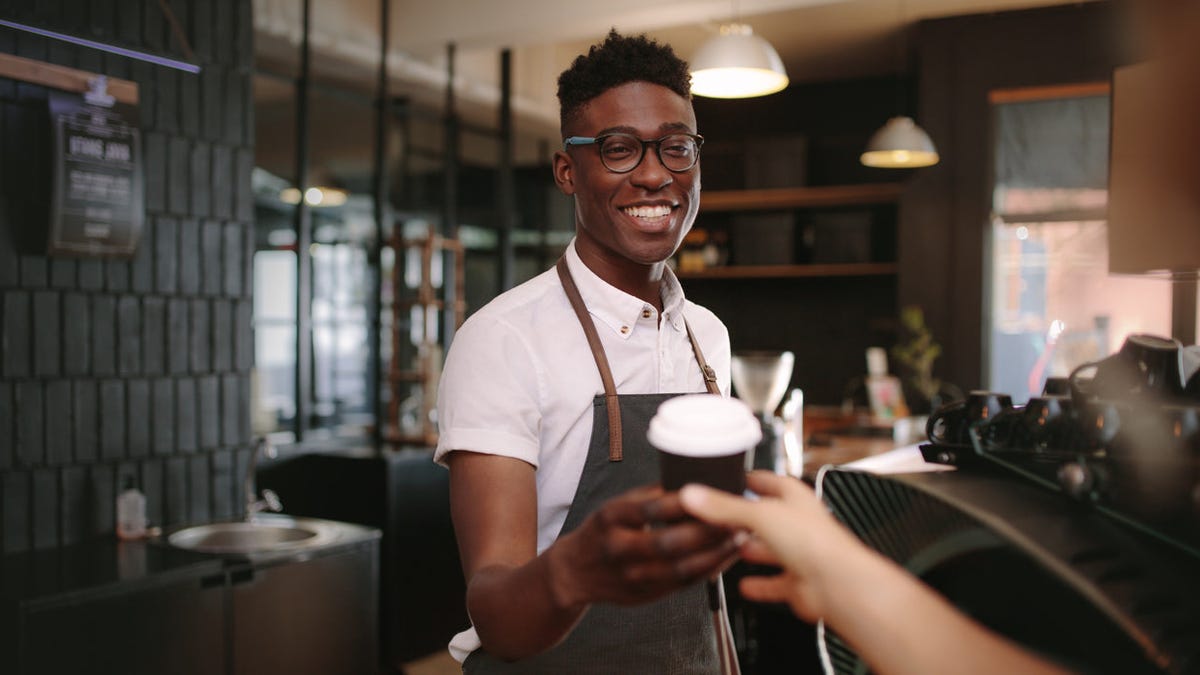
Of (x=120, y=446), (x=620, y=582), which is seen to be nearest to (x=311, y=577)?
(x=120, y=446)

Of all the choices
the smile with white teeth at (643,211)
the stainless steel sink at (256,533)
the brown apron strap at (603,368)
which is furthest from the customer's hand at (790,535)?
the stainless steel sink at (256,533)

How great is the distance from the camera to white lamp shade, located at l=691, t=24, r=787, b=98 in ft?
11.8

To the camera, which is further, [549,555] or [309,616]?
[309,616]

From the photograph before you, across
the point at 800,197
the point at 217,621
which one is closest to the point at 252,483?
the point at 217,621

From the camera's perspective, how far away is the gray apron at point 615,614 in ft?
4.03

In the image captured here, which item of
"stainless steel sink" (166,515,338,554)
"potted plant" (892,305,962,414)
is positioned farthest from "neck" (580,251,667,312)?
"potted plant" (892,305,962,414)

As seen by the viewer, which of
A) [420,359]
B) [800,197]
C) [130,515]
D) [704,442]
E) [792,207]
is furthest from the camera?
[792,207]

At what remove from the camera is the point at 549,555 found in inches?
34.7

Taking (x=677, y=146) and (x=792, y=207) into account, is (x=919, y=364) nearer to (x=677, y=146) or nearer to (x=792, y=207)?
(x=792, y=207)

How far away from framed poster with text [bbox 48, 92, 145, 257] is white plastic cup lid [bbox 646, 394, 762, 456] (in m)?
2.64

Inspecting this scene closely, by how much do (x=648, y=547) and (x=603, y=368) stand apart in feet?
1.68

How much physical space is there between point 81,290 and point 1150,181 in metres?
2.88

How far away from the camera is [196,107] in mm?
3311

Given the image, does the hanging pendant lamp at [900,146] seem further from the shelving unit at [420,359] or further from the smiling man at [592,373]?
the smiling man at [592,373]
